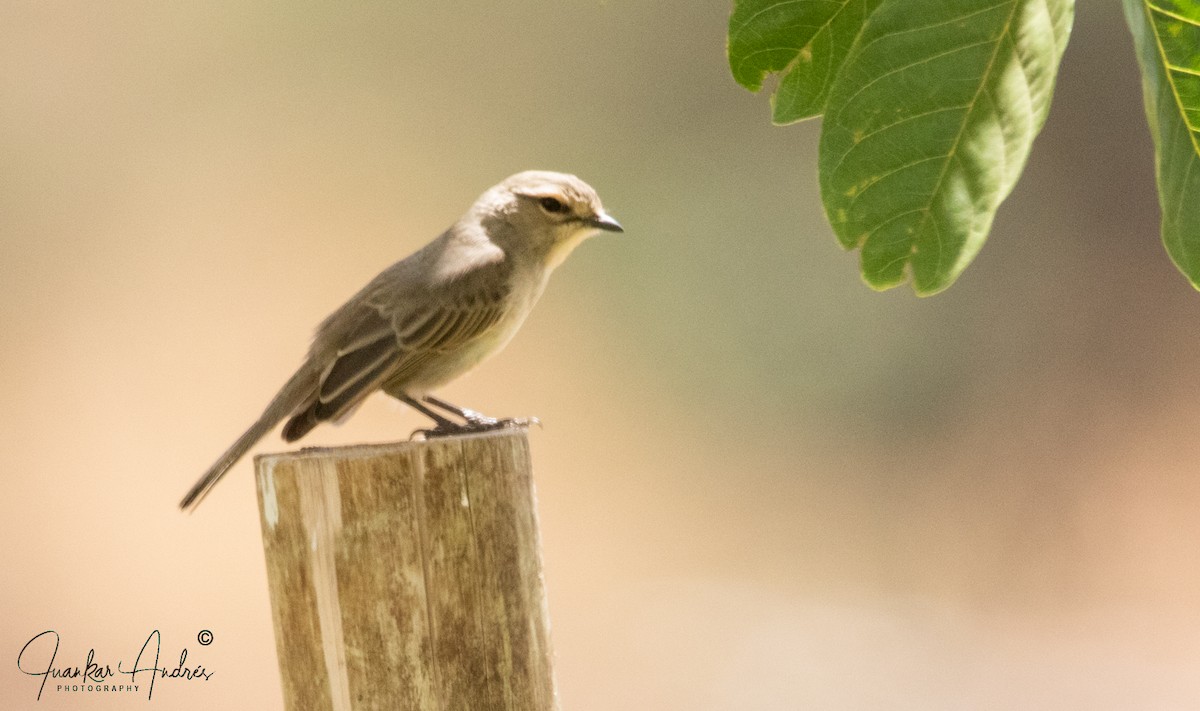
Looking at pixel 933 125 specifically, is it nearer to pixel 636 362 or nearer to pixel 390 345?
pixel 390 345

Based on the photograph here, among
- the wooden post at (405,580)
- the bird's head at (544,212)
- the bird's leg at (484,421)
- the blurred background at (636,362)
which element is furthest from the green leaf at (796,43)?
the blurred background at (636,362)

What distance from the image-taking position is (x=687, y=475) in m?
8.68

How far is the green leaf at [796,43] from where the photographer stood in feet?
5.79

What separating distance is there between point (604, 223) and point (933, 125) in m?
3.51

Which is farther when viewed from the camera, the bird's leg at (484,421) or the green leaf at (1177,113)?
the bird's leg at (484,421)

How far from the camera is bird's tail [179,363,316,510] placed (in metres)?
3.83

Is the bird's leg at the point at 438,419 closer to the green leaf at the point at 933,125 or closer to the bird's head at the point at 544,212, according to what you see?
the bird's head at the point at 544,212

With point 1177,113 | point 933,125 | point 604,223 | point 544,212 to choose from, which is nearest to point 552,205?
point 544,212

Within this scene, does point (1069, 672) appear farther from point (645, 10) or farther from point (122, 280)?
point (122, 280)

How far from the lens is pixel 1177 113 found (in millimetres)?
1449

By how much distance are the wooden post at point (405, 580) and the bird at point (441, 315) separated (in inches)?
47.4

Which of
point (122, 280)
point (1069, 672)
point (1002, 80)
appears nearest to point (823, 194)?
point (1002, 80)

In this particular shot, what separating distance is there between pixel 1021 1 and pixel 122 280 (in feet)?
25.7

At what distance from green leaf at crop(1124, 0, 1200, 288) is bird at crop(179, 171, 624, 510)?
9.01 ft
